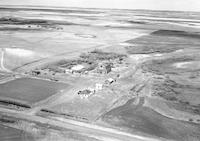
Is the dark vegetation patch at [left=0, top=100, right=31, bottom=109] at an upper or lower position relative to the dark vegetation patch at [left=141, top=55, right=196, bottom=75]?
lower

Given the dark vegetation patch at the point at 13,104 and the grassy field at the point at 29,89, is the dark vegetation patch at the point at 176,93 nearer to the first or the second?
the grassy field at the point at 29,89

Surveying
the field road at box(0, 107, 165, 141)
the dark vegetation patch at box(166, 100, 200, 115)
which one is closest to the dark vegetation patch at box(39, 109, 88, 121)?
the field road at box(0, 107, 165, 141)

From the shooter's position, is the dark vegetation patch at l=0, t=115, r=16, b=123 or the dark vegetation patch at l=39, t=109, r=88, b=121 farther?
the dark vegetation patch at l=39, t=109, r=88, b=121

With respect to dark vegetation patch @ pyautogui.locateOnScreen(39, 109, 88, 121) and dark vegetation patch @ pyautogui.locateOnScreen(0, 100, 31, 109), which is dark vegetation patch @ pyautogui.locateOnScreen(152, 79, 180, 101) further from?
dark vegetation patch @ pyautogui.locateOnScreen(0, 100, 31, 109)

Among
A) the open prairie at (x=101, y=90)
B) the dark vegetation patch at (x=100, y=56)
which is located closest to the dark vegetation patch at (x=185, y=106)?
the open prairie at (x=101, y=90)

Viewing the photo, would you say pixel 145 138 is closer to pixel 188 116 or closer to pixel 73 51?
pixel 188 116

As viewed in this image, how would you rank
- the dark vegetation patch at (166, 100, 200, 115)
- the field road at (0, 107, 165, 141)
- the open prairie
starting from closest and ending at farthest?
the field road at (0, 107, 165, 141) → the open prairie → the dark vegetation patch at (166, 100, 200, 115)

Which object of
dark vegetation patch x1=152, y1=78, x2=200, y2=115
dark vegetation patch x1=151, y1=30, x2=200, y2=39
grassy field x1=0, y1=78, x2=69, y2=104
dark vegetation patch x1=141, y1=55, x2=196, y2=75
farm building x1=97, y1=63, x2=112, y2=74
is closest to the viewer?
dark vegetation patch x1=152, y1=78, x2=200, y2=115
